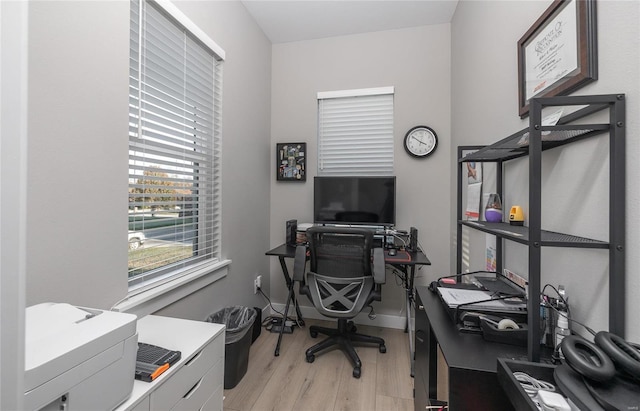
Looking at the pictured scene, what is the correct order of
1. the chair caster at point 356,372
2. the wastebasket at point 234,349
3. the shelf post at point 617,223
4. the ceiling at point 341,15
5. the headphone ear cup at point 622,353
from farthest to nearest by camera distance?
1. the ceiling at point 341,15
2. the chair caster at point 356,372
3. the wastebasket at point 234,349
4. the shelf post at point 617,223
5. the headphone ear cup at point 622,353

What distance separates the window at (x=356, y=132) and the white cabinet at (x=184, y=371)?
191 cm

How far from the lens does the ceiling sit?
2.26 meters

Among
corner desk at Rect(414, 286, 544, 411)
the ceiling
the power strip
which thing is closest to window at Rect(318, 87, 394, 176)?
the ceiling

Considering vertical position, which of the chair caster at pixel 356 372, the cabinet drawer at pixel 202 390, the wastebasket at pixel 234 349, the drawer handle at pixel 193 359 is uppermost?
the drawer handle at pixel 193 359

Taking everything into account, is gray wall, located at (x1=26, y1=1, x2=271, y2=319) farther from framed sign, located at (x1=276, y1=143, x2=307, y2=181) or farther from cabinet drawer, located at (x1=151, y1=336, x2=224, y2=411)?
framed sign, located at (x1=276, y1=143, x2=307, y2=181)

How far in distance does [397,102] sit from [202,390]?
2.66m

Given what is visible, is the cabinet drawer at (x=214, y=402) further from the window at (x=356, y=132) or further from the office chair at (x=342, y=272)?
the window at (x=356, y=132)

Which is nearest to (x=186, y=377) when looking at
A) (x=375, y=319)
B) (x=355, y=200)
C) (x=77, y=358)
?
(x=77, y=358)

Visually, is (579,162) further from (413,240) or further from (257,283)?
(257,283)

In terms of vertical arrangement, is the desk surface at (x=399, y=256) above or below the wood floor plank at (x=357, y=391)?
above

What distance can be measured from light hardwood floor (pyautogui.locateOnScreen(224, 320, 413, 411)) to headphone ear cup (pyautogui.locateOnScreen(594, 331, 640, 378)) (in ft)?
4.47

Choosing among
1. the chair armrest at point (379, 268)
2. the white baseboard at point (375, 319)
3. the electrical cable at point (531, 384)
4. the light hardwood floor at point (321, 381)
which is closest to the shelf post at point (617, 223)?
the electrical cable at point (531, 384)

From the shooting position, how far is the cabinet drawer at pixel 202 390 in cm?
104

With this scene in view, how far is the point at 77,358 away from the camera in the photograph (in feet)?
2.14
